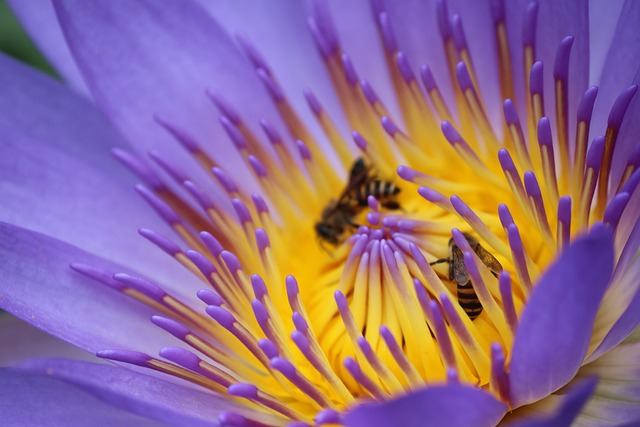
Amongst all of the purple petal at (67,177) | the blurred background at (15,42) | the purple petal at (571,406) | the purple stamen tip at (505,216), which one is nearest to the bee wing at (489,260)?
the purple stamen tip at (505,216)

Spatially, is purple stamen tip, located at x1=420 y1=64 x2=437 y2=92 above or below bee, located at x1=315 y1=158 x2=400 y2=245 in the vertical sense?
above

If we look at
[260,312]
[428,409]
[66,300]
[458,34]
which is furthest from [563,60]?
[66,300]

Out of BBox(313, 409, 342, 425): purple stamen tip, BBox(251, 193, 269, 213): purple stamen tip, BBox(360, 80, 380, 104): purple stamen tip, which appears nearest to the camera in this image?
BBox(313, 409, 342, 425): purple stamen tip

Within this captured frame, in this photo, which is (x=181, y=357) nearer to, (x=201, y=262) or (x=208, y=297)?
(x=208, y=297)

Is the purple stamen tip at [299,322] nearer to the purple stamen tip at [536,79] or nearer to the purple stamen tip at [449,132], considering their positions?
the purple stamen tip at [449,132]

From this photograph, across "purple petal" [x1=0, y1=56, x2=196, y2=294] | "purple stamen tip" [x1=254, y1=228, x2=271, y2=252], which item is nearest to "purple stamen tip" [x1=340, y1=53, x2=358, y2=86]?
"purple stamen tip" [x1=254, y1=228, x2=271, y2=252]

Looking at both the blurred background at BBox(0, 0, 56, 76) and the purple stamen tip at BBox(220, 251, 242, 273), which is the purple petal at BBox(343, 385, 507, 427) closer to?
the purple stamen tip at BBox(220, 251, 242, 273)

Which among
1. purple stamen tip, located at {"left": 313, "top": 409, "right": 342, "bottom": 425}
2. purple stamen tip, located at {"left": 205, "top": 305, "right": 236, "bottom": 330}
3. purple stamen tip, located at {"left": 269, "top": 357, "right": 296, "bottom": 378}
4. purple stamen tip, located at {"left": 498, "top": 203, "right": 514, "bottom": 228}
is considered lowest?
purple stamen tip, located at {"left": 313, "top": 409, "right": 342, "bottom": 425}

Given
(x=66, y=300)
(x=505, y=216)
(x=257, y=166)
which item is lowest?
(x=66, y=300)
